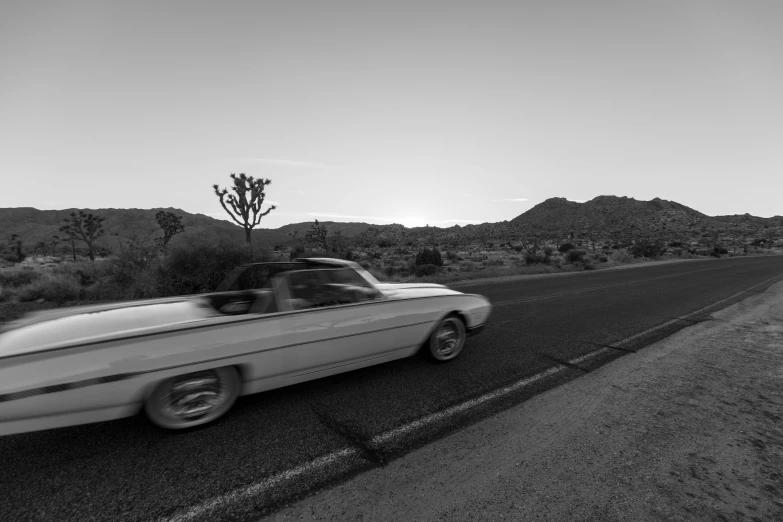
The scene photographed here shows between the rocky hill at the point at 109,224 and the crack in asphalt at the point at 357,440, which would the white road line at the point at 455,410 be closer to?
the crack in asphalt at the point at 357,440

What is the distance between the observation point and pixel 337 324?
3.41 metres

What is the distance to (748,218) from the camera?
8650 cm

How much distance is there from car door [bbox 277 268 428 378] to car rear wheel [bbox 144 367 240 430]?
0.52 metres

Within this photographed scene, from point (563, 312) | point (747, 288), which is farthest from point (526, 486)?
point (747, 288)

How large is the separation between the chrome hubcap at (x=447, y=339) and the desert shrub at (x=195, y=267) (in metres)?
8.87

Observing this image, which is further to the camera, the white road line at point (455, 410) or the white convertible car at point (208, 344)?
the white road line at point (455, 410)

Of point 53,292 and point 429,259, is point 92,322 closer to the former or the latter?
point 53,292

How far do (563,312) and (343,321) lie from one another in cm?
591

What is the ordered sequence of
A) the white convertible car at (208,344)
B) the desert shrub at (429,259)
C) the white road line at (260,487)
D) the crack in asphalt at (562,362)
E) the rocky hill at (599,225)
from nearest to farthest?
the white road line at (260,487)
the white convertible car at (208,344)
the crack in asphalt at (562,362)
the desert shrub at (429,259)
the rocky hill at (599,225)

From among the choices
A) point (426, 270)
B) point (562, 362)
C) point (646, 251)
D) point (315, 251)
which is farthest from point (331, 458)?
point (646, 251)

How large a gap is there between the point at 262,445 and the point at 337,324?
3.87ft

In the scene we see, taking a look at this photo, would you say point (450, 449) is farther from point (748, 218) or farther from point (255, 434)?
point (748, 218)

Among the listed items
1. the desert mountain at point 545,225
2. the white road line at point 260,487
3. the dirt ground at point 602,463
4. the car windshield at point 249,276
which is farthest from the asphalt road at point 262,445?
the desert mountain at point 545,225

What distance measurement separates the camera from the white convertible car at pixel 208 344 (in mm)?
2318
